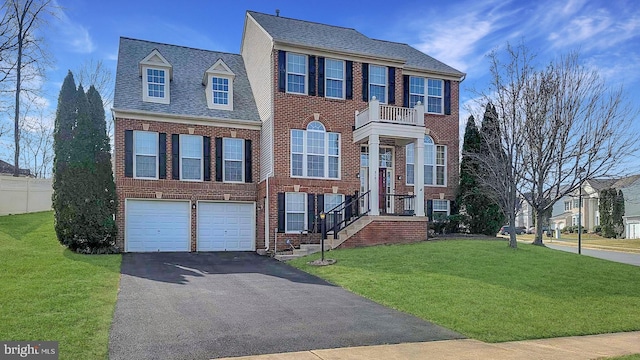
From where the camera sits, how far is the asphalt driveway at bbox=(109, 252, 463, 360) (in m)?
7.16

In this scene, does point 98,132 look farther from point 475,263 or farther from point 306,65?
point 475,263

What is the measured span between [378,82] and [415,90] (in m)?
2.19

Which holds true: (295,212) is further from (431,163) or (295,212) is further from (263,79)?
(431,163)

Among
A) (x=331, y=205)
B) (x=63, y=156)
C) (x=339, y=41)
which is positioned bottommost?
(x=331, y=205)

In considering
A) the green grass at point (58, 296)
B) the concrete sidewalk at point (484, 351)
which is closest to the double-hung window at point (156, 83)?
the green grass at point (58, 296)

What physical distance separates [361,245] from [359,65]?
24.3 ft

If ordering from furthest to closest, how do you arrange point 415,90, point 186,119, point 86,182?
point 415,90 → point 186,119 → point 86,182

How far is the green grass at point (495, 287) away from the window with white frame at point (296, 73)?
6.73 metres

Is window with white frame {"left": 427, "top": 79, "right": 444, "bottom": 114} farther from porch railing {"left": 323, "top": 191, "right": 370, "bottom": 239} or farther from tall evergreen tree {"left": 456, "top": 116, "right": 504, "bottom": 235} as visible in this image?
porch railing {"left": 323, "top": 191, "right": 370, "bottom": 239}

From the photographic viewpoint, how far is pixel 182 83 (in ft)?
68.2

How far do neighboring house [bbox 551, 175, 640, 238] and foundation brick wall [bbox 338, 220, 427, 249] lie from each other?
27647 millimetres

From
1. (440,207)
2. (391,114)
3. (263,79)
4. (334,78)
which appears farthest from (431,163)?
(263,79)

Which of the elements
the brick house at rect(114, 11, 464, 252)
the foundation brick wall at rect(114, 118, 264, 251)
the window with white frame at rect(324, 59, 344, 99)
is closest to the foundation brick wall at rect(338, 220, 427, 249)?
the brick house at rect(114, 11, 464, 252)

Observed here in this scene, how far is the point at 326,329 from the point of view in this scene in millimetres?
8305
